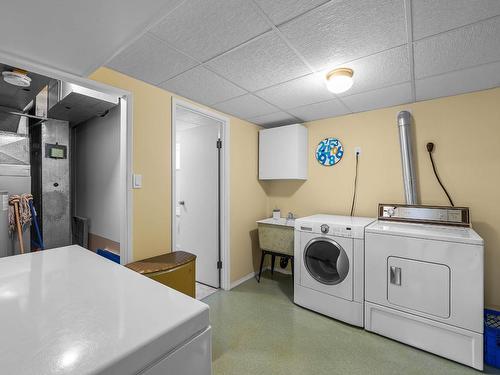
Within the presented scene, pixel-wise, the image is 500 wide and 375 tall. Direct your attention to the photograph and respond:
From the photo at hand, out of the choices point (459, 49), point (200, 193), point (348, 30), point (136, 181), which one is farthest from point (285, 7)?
point (200, 193)

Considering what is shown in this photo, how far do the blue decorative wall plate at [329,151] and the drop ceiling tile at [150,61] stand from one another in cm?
199

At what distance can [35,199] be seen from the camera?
2.96 metres

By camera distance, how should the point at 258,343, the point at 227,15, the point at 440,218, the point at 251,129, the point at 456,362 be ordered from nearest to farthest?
the point at 227,15 → the point at 456,362 → the point at 258,343 → the point at 440,218 → the point at 251,129

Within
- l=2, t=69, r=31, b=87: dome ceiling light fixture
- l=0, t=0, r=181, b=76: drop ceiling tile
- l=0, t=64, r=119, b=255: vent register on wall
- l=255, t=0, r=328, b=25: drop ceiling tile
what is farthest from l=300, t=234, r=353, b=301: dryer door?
l=2, t=69, r=31, b=87: dome ceiling light fixture

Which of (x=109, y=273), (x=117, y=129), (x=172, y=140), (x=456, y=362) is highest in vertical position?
(x=117, y=129)

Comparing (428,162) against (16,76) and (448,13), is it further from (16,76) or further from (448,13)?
(16,76)

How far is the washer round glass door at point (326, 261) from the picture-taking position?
7.43 feet

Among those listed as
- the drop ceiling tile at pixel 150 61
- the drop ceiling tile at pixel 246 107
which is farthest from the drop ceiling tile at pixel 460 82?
the drop ceiling tile at pixel 150 61

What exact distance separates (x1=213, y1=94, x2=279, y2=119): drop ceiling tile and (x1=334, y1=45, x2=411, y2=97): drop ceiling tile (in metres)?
0.92

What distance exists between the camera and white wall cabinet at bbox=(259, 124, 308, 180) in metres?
3.07

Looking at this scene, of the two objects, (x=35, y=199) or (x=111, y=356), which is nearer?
(x=111, y=356)

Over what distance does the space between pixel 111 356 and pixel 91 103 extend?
2583 mm

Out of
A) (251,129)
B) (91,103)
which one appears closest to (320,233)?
(251,129)

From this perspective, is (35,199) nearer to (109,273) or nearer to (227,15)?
(109,273)
